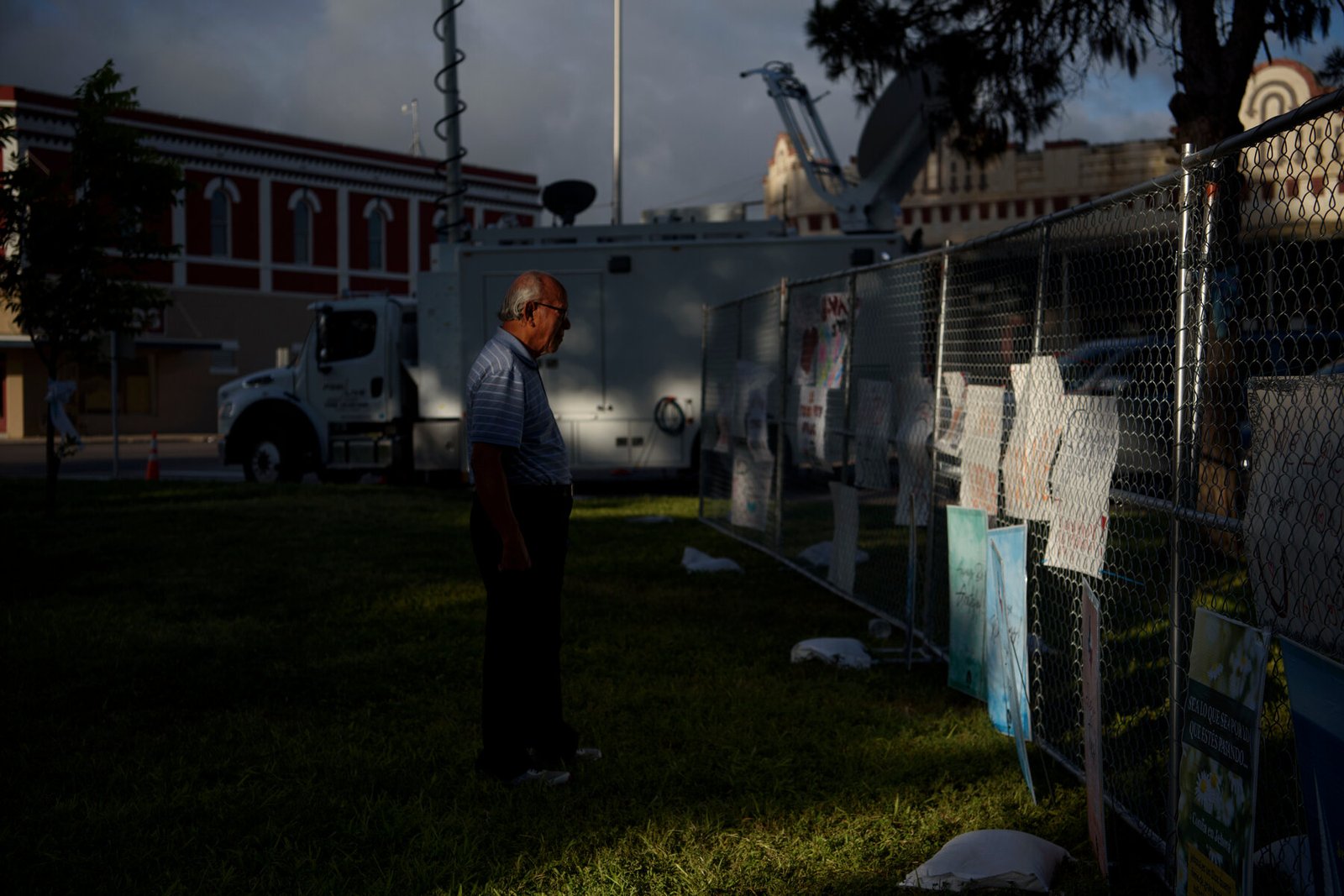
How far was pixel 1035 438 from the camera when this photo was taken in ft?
15.6

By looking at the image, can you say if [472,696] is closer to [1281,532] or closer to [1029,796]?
[1029,796]

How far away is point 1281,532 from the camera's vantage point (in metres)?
2.98

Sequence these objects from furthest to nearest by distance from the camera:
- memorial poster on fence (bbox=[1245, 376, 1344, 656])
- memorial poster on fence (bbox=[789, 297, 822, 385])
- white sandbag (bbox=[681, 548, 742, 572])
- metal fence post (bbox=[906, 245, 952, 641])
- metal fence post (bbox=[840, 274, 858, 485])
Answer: white sandbag (bbox=[681, 548, 742, 572])
memorial poster on fence (bbox=[789, 297, 822, 385])
metal fence post (bbox=[840, 274, 858, 485])
metal fence post (bbox=[906, 245, 952, 641])
memorial poster on fence (bbox=[1245, 376, 1344, 656])

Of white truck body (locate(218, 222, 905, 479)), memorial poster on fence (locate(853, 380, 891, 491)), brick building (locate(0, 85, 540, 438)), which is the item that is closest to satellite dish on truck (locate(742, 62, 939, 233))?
white truck body (locate(218, 222, 905, 479))

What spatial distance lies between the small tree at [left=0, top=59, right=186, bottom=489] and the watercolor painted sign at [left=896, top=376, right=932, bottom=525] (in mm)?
9094

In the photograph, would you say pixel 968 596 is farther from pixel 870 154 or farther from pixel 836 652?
pixel 870 154

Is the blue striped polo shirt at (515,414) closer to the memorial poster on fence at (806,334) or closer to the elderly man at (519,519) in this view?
the elderly man at (519,519)

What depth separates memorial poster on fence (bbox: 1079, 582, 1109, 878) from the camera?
3844mm

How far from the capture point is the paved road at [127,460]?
76.0ft

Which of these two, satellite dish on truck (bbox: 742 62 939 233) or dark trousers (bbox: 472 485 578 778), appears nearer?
dark trousers (bbox: 472 485 578 778)

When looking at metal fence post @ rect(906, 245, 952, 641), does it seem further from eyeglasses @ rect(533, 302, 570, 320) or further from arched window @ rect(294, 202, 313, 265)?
arched window @ rect(294, 202, 313, 265)

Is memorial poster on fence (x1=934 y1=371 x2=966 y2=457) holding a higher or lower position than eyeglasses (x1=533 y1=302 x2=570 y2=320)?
lower

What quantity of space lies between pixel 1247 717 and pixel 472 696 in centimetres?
399

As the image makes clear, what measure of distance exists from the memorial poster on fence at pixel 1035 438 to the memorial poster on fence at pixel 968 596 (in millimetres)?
349
